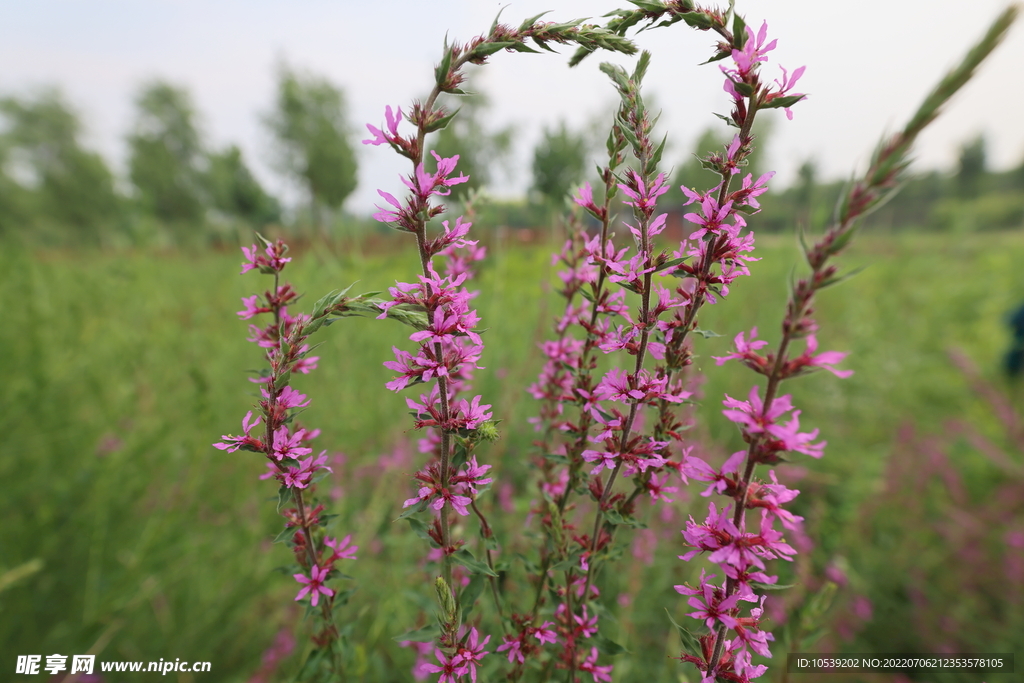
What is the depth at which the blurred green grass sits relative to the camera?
2.40 meters

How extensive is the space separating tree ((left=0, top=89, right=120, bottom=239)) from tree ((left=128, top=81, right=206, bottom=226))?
3.09 meters

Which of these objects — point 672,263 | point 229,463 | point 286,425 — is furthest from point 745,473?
point 229,463

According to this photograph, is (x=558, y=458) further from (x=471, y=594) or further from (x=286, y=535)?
(x=286, y=535)

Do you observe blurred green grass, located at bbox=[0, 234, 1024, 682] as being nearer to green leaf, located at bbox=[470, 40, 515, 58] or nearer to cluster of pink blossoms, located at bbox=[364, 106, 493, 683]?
cluster of pink blossoms, located at bbox=[364, 106, 493, 683]

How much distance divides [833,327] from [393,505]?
8634mm

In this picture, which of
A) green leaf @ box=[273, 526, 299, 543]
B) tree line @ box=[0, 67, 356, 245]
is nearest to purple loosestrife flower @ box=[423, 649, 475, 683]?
green leaf @ box=[273, 526, 299, 543]

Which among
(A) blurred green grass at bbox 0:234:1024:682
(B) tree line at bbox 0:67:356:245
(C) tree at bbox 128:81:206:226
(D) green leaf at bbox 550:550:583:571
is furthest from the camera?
(C) tree at bbox 128:81:206:226

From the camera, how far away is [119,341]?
4.60m

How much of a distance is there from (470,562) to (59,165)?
2029 inches

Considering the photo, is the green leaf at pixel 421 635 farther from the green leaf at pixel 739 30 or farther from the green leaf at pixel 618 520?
the green leaf at pixel 739 30

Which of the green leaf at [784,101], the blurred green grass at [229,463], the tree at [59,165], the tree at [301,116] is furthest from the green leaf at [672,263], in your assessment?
the tree at [59,165]

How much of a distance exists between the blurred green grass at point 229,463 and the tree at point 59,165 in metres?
40.0

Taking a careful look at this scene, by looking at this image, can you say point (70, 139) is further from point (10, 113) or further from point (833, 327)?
point (833, 327)

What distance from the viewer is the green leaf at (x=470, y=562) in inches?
38.1
